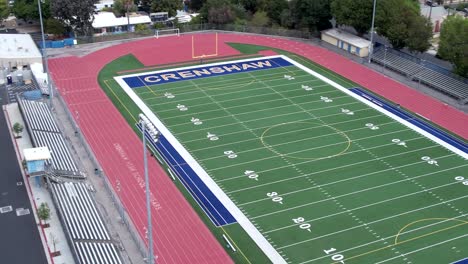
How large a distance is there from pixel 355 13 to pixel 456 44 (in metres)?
11.3

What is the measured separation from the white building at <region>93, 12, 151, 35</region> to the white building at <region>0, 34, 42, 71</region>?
34.5ft

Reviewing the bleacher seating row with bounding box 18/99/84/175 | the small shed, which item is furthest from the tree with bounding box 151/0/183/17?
the bleacher seating row with bounding box 18/99/84/175

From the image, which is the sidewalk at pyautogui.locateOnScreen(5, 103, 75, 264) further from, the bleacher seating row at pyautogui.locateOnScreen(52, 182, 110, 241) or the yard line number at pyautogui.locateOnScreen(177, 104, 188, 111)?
the yard line number at pyautogui.locateOnScreen(177, 104, 188, 111)

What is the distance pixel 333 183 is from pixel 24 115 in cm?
2144

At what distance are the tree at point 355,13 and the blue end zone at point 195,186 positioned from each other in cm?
2504

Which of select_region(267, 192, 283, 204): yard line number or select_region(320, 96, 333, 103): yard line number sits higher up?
select_region(320, 96, 333, 103): yard line number

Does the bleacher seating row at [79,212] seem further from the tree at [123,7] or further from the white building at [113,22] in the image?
the tree at [123,7]

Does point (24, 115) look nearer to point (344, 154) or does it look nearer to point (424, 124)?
point (344, 154)

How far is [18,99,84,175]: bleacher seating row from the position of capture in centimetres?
3394

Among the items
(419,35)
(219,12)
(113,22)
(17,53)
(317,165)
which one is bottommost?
(317,165)

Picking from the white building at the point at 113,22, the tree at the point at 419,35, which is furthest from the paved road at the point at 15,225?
the tree at the point at 419,35

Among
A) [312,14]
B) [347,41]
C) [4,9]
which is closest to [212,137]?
[347,41]

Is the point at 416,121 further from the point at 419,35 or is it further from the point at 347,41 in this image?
the point at 347,41

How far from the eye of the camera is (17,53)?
51375mm
